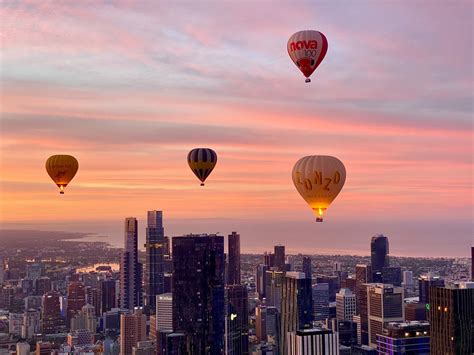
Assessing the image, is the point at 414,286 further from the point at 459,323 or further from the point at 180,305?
the point at 459,323

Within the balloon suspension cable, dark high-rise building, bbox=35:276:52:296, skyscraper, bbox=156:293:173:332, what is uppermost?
the balloon suspension cable

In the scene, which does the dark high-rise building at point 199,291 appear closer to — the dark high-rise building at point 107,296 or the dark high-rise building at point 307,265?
the dark high-rise building at point 107,296

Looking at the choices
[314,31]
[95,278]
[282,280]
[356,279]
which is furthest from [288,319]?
[314,31]

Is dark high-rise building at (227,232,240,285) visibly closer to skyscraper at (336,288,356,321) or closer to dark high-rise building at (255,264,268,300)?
dark high-rise building at (255,264,268,300)

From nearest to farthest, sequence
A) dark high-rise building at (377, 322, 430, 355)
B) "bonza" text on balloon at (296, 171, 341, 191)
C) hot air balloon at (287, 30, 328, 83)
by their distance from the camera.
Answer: "bonza" text on balloon at (296, 171, 341, 191)
hot air balloon at (287, 30, 328, 83)
dark high-rise building at (377, 322, 430, 355)

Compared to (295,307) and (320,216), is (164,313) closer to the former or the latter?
(295,307)

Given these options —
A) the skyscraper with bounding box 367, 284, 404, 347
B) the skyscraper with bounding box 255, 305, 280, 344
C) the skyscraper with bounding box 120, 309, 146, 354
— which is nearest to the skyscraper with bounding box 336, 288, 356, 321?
the skyscraper with bounding box 367, 284, 404, 347
